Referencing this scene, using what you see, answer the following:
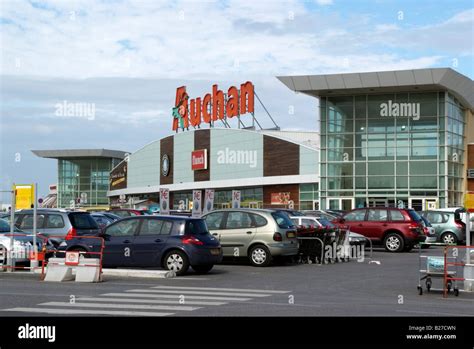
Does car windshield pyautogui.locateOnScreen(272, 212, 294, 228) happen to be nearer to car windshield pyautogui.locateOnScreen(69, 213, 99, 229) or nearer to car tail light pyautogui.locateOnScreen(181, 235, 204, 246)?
car tail light pyautogui.locateOnScreen(181, 235, 204, 246)

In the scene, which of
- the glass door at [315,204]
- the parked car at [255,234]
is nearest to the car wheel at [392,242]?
Result: the parked car at [255,234]

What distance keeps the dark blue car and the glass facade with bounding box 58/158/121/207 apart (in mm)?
100369

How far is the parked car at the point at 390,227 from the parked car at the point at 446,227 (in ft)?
11.1

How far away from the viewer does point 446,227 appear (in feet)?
106

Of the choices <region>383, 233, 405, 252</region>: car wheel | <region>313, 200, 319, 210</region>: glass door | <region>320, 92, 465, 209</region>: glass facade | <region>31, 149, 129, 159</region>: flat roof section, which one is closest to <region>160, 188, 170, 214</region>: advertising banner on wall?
<region>383, 233, 405, 252</region>: car wheel

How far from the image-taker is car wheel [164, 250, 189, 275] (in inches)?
712

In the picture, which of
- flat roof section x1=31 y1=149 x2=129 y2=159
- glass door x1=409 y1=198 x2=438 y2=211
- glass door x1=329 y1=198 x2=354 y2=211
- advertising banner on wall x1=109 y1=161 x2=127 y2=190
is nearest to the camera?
glass door x1=409 y1=198 x2=438 y2=211

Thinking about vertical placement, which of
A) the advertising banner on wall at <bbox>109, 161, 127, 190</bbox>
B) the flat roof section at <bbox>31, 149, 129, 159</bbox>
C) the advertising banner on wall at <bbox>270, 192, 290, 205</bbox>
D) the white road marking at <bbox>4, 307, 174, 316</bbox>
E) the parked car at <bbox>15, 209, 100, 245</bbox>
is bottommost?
the white road marking at <bbox>4, 307, 174, 316</bbox>

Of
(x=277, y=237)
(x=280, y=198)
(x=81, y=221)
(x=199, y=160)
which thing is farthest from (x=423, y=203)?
(x=81, y=221)

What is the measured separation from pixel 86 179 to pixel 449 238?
94.8 m

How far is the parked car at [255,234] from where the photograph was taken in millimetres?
20859

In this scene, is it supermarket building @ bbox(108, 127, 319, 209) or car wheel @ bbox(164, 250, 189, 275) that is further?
supermarket building @ bbox(108, 127, 319, 209)
